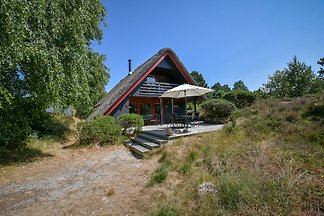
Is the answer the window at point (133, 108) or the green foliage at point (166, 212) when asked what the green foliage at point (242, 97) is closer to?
the window at point (133, 108)

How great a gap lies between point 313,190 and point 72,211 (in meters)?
5.02

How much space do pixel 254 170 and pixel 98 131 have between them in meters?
8.10

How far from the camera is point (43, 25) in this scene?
26.1 feet

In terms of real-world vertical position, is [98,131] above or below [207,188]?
above

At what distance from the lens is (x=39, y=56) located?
23.8 feet

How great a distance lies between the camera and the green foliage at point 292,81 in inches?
1266

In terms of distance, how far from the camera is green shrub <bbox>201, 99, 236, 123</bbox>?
1357 centimetres

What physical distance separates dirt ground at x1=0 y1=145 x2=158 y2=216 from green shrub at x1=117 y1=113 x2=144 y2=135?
9.40 feet

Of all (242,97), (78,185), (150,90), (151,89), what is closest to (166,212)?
(78,185)

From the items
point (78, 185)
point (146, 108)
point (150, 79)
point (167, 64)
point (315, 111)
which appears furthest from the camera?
point (150, 79)

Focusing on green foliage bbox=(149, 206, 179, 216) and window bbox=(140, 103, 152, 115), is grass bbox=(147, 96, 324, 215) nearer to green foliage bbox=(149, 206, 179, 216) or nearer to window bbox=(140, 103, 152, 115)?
green foliage bbox=(149, 206, 179, 216)

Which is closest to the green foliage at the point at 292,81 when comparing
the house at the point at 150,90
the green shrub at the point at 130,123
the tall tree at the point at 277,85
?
the tall tree at the point at 277,85

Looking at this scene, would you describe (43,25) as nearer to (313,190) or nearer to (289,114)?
(313,190)

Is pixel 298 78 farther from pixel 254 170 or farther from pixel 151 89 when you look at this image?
pixel 254 170
